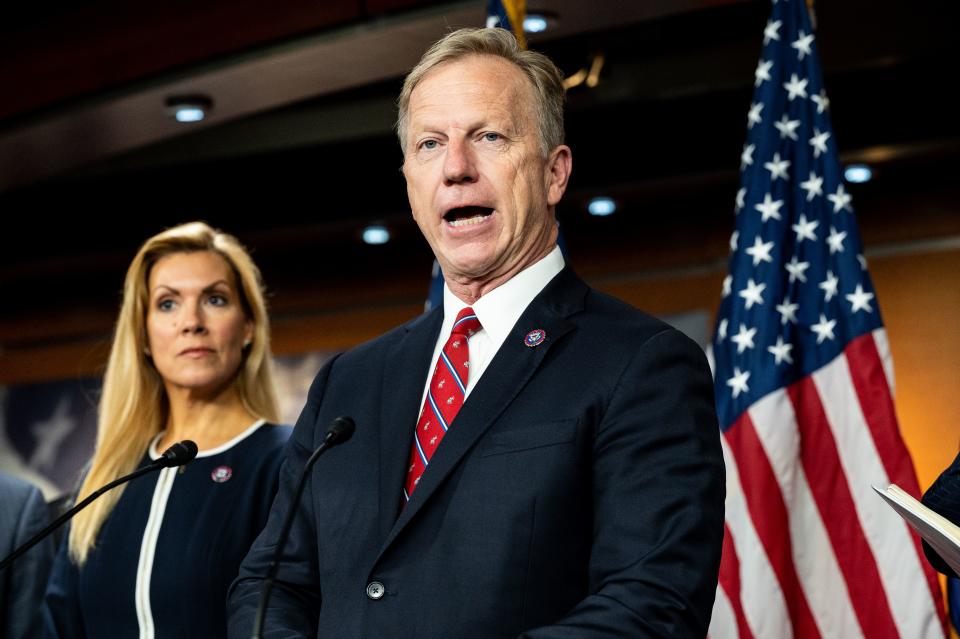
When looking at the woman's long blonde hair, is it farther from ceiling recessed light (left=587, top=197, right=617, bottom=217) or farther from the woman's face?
ceiling recessed light (left=587, top=197, right=617, bottom=217)

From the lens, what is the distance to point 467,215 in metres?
2.08

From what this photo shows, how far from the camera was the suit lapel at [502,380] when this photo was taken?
183 cm

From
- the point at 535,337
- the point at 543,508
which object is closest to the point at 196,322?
the point at 535,337

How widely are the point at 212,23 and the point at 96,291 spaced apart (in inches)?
127

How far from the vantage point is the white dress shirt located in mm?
2023

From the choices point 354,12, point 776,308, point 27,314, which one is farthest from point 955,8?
point 27,314

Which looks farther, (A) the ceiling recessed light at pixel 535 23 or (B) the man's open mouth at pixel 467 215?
(A) the ceiling recessed light at pixel 535 23

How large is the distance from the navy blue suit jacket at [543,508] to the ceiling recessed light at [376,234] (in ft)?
16.1

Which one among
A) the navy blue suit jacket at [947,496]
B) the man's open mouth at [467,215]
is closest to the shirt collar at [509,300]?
the man's open mouth at [467,215]

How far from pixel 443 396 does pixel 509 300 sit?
189 millimetres

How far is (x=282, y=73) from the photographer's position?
5.18 metres

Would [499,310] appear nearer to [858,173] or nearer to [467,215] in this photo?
[467,215]

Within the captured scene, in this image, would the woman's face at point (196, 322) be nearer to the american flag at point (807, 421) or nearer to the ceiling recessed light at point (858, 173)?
the american flag at point (807, 421)

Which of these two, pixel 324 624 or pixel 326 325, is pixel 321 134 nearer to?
pixel 326 325
